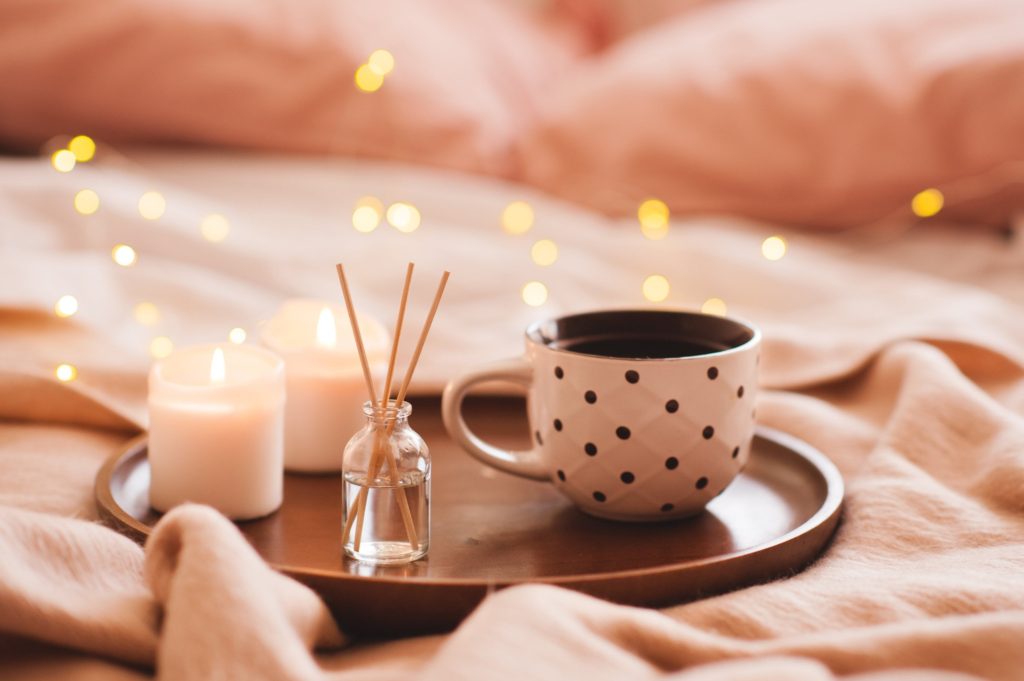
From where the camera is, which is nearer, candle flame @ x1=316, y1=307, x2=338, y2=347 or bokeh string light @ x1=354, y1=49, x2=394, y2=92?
candle flame @ x1=316, y1=307, x2=338, y2=347

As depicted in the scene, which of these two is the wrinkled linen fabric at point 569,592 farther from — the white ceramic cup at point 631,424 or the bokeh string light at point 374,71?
the bokeh string light at point 374,71

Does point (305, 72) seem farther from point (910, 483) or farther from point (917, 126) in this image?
point (910, 483)

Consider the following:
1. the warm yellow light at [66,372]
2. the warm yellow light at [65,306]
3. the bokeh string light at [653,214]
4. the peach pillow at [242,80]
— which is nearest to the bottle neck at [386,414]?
the warm yellow light at [66,372]

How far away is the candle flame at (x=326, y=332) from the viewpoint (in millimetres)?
772

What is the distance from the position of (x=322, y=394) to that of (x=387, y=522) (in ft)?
0.56

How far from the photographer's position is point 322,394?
76cm

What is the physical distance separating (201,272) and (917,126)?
0.83 metres

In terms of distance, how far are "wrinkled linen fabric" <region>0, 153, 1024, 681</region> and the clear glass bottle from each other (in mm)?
70

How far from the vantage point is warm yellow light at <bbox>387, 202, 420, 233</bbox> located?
1.34 metres

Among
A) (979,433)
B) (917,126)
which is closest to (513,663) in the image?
(979,433)

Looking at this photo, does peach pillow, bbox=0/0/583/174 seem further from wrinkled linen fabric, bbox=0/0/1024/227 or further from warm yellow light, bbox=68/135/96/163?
warm yellow light, bbox=68/135/96/163

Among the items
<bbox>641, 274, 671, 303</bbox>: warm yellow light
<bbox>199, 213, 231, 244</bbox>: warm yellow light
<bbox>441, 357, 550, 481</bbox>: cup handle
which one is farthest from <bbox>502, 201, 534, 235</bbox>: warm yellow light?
<bbox>441, 357, 550, 481</bbox>: cup handle

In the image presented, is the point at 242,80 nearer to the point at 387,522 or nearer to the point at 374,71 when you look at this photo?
the point at 374,71

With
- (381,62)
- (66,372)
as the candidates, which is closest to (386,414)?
→ (66,372)
